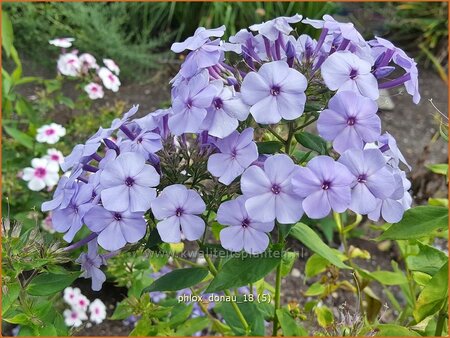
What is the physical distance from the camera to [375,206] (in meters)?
0.93

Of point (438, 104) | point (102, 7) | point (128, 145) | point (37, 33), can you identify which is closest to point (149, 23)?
point (102, 7)

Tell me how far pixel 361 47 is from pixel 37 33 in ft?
8.34

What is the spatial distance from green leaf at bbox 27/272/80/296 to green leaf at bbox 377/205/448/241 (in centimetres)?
54

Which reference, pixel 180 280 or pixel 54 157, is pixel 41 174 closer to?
pixel 54 157

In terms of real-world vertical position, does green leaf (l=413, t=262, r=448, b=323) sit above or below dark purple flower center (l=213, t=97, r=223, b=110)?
below

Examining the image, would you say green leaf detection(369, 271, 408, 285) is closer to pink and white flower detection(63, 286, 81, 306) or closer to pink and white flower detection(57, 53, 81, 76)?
pink and white flower detection(63, 286, 81, 306)

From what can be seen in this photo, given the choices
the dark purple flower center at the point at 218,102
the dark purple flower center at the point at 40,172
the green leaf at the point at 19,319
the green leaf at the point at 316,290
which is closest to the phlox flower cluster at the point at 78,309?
the dark purple flower center at the point at 40,172

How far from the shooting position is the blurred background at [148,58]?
2.33 meters

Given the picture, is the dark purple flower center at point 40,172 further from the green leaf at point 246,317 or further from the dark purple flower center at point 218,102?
the dark purple flower center at point 218,102

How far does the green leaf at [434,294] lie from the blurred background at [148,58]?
0.98 meters

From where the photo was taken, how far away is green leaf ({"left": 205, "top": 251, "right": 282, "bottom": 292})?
1.04 meters

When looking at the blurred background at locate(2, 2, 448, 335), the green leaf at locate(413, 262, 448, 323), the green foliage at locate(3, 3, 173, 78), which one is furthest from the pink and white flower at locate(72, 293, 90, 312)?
the green foliage at locate(3, 3, 173, 78)

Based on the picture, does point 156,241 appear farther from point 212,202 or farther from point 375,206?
point 375,206

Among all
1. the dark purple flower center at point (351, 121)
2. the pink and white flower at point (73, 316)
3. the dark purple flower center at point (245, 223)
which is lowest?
the pink and white flower at point (73, 316)
